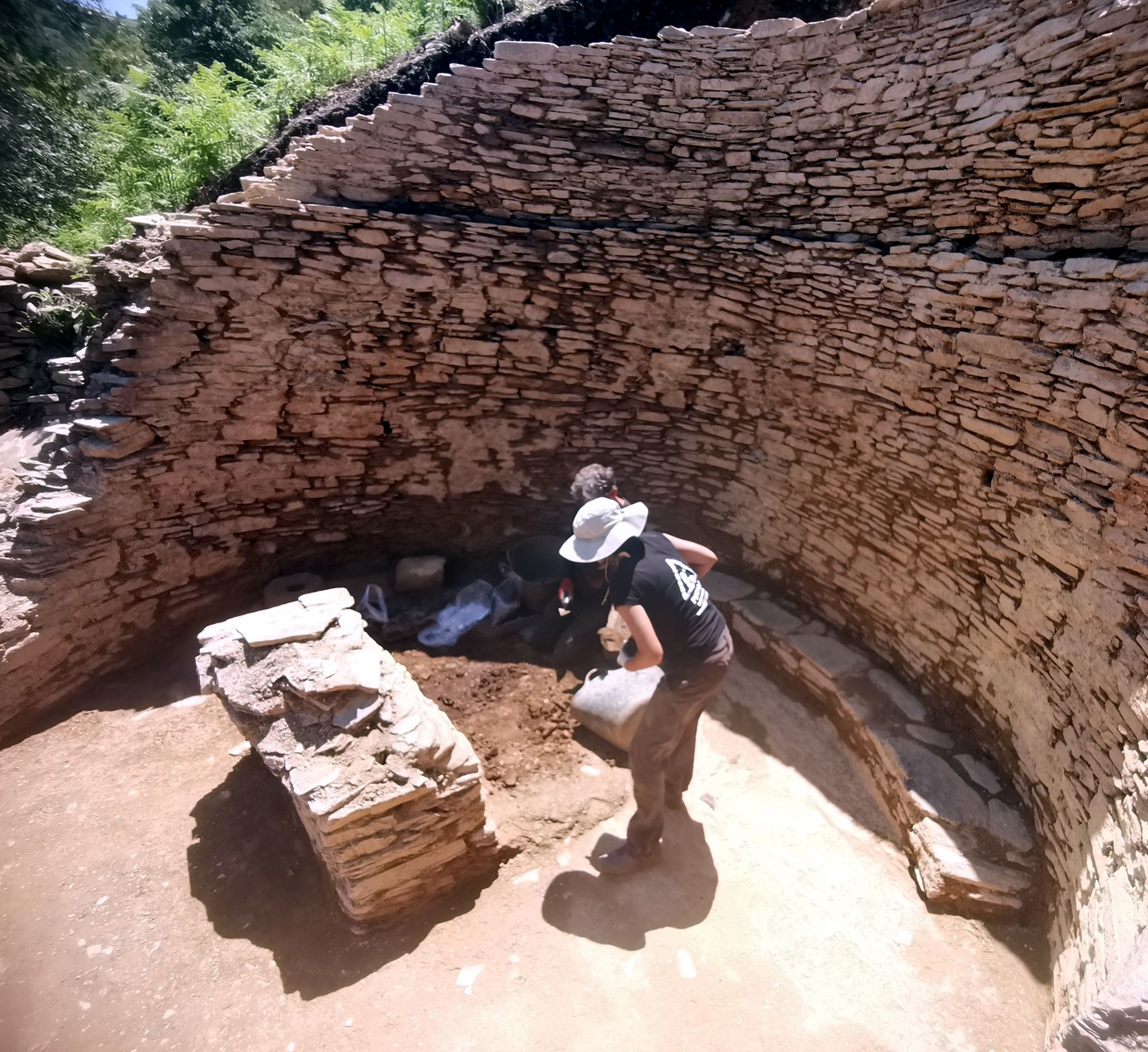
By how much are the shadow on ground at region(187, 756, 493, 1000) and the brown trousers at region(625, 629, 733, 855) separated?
101 centimetres

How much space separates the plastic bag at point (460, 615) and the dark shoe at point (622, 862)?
212 centimetres

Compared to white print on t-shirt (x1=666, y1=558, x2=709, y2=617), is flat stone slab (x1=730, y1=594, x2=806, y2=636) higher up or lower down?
lower down

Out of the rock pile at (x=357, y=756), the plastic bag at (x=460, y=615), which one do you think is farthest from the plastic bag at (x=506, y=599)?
the rock pile at (x=357, y=756)

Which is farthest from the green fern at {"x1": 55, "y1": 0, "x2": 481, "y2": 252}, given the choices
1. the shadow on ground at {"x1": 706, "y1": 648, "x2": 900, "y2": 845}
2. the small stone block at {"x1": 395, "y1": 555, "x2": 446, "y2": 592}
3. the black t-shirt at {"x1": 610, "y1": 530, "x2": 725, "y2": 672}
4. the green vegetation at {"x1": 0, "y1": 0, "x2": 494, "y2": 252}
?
the shadow on ground at {"x1": 706, "y1": 648, "x2": 900, "y2": 845}

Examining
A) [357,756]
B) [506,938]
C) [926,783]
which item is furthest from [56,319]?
[926,783]

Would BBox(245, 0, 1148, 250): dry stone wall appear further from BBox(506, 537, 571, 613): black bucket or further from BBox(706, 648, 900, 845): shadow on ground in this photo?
BBox(706, 648, 900, 845): shadow on ground

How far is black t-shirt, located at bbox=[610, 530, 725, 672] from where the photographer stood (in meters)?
2.96

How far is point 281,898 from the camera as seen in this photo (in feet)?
10.6

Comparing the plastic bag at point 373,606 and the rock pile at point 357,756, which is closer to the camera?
the rock pile at point 357,756

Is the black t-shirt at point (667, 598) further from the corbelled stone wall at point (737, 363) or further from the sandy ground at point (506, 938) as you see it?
the corbelled stone wall at point (737, 363)

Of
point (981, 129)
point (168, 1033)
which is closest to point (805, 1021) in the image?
point (168, 1033)

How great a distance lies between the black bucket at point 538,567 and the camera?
5035 millimetres

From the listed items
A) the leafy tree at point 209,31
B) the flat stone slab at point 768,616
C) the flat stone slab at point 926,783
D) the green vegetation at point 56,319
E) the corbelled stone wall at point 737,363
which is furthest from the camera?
the leafy tree at point 209,31

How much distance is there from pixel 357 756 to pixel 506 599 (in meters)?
2.34
